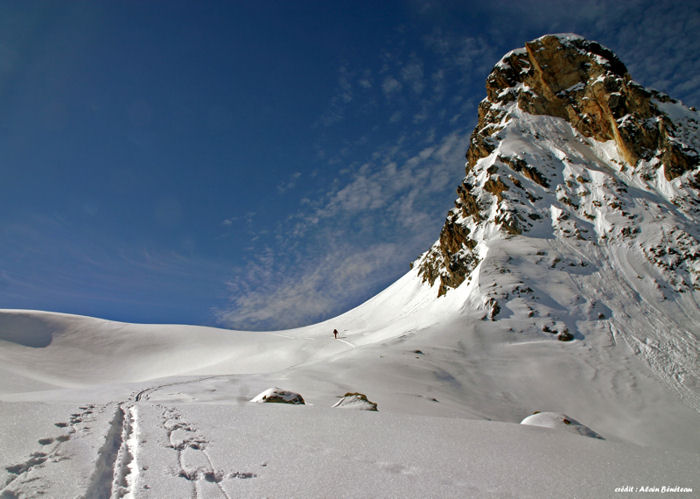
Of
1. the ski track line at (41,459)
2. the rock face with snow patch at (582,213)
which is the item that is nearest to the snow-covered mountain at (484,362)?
the ski track line at (41,459)

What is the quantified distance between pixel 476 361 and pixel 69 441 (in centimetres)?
2363

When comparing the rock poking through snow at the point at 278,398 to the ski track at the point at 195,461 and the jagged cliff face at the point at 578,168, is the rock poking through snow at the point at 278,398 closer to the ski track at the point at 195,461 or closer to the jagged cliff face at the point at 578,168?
the ski track at the point at 195,461

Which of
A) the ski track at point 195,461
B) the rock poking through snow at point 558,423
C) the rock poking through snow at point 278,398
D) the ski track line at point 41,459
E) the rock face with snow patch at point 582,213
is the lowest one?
the rock poking through snow at point 558,423

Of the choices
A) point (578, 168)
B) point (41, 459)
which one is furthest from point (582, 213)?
point (41, 459)

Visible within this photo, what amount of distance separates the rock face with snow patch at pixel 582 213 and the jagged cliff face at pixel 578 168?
0.51 feet

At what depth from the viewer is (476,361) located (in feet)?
77.6

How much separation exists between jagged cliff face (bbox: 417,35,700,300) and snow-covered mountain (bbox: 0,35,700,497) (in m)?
0.26

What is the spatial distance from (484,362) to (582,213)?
1035 inches

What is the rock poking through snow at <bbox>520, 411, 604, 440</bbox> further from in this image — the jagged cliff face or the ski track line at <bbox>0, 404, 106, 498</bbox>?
the jagged cliff face

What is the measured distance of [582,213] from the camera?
4009cm

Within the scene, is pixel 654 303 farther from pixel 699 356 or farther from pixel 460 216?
pixel 460 216

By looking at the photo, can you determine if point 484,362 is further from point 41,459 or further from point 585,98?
point 585,98

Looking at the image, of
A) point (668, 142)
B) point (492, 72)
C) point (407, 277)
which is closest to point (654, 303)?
point (668, 142)

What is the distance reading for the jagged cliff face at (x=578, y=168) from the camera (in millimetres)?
37844
